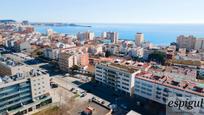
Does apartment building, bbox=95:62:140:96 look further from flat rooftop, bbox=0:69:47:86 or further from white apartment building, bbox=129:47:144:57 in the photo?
white apartment building, bbox=129:47:144:57

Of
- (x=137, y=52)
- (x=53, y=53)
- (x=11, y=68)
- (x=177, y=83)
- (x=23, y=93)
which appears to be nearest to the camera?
(x=23, y=93)

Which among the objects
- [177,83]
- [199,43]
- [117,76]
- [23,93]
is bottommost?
[23,93]

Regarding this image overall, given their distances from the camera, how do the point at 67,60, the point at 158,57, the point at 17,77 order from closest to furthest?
the point at 17,77, the point at 67,60, the point at 158,57

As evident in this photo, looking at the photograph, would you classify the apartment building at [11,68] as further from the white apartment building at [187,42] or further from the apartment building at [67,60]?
the white apartment building at [187,42]

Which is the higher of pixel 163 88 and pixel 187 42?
pixel 187 42

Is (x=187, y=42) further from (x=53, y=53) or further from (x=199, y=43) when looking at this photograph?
(x=53, y=53)

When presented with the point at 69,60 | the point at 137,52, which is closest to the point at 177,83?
the point at 69,60

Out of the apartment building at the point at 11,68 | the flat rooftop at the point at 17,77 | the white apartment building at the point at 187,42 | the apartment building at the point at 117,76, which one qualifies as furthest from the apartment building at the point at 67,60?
the white apartment building at the point at 187,42

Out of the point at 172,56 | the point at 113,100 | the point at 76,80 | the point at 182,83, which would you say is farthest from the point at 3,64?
the point at 172,56
